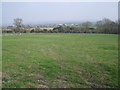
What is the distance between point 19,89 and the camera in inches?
142

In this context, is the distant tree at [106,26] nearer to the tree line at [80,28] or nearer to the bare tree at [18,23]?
the tree line at [80,28]

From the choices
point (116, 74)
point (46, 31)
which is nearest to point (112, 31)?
point (46, 31)

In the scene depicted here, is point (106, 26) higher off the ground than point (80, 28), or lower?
higher

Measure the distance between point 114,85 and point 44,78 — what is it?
2256mm

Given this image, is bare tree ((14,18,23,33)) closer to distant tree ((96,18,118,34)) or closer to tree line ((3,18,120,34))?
tree line ((3,18,120,34))

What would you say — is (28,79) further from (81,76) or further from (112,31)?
(112,31)

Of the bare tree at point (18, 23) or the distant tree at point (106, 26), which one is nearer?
the bare tree at point (18, 23)

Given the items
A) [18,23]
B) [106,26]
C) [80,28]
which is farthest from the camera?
[80,28]

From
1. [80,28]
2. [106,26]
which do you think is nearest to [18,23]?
[80,28]

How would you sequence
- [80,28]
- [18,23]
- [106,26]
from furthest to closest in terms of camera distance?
[80,28] < [106,26] < [18,23]

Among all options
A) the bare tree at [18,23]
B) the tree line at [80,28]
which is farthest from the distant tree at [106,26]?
the bare tree at [18,23]

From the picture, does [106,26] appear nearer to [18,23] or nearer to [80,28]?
[80,28]

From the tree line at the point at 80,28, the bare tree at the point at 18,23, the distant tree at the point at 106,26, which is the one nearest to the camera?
the bare tree at the point at 18,23

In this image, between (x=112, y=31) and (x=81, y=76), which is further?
(x=112, y=31)
